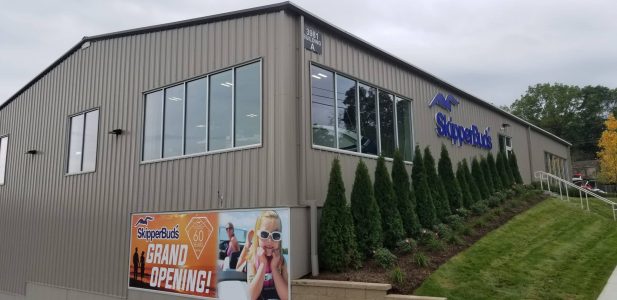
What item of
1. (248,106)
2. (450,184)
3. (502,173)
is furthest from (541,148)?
(248,106)

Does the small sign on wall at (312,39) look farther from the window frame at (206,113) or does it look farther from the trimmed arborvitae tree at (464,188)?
the trimmed arborvitae tree at (464,188)

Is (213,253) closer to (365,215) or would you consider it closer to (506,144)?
(365,215)

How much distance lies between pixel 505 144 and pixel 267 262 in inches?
578

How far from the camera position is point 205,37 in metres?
9.76

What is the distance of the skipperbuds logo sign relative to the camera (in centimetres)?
1367

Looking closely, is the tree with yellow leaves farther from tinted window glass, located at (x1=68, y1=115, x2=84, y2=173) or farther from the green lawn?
tinted window glass, located at (x1=68, y1=115, x2=84, y2=173)

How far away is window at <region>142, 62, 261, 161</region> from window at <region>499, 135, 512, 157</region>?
13.5m

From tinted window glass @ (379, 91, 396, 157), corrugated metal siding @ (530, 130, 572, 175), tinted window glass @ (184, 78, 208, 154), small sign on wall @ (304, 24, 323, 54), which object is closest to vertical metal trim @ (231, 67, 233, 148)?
tinted window glass @ (184, 78, 208, 154)

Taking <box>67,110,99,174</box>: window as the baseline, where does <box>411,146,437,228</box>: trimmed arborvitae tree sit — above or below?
below

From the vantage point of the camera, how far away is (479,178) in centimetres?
Result: 1288

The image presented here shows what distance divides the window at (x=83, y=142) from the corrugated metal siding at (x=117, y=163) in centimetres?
26

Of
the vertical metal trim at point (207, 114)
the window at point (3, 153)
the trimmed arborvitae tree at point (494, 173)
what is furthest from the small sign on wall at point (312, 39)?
the window at point (3, 153)

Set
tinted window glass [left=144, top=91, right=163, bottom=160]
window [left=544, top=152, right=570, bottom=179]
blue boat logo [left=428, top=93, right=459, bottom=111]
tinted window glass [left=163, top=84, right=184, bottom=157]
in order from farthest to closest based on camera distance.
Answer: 1. window [left=544, top=152, right=570, bottom=179]
2. blue boat logo [left=428, top=93, right=459, bottom=111]
3. tinted window glass [left=144, top=91, right=163, bottom=160]
4. tinted window glass [left=163, top=84, right=184, bottom=157]

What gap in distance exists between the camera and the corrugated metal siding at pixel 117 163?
828 centimetres
